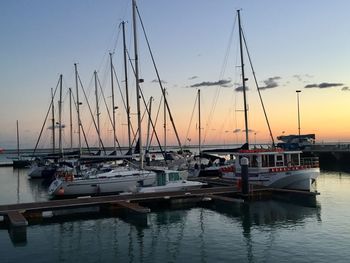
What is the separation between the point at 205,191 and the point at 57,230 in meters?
12.7

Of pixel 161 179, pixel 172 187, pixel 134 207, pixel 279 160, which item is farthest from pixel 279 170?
pixel 134 207

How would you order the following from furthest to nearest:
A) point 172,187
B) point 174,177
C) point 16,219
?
1. point 174,177
2. point 172,187
3. point 16,219

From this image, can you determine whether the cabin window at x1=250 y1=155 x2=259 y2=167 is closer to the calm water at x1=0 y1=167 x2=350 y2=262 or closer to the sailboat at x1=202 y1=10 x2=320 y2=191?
the sailboat at x1=202 y1=10 x2=320 y2=191

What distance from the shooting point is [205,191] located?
33031mm

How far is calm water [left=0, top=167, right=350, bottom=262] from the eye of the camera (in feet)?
60.5

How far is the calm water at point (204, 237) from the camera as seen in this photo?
18.5 meters

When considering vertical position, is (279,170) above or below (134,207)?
above

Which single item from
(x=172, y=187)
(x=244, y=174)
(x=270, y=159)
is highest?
(x=270, y=159)

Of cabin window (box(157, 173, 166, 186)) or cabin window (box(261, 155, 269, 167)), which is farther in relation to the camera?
cabin window (box(261, 155, 269, 167))

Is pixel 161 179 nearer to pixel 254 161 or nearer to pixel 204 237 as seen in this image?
pixel 254 161

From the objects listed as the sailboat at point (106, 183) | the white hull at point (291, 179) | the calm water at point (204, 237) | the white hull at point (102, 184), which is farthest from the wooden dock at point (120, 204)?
the white hull at point (102, 184)

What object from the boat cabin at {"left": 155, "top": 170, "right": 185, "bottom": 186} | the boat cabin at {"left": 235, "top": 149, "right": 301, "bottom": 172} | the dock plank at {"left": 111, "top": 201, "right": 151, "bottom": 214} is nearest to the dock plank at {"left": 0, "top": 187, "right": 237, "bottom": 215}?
the dock plank at {"left": 111, "top": 201, "right": 151, "bottom": 214}

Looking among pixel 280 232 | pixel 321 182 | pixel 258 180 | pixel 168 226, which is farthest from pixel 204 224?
pixel 321 182

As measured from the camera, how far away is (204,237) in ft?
71.3
